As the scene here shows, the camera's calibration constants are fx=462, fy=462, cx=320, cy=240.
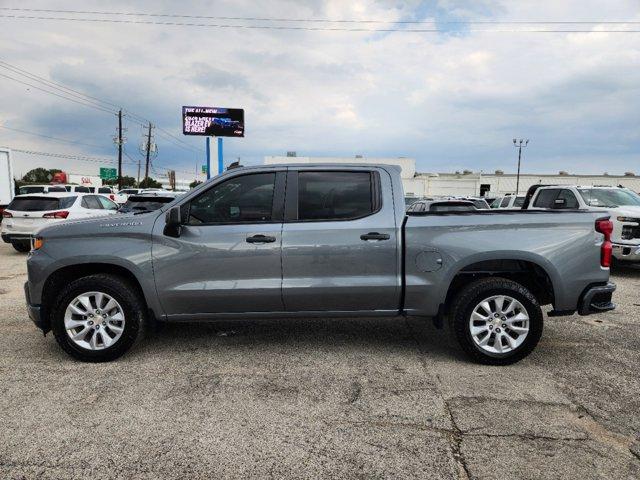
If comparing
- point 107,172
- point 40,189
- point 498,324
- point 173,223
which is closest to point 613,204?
point 498,324

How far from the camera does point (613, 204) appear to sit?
1009 centimetres

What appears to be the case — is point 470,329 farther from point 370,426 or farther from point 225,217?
point 225,217

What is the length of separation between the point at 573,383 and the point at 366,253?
6.82 feet

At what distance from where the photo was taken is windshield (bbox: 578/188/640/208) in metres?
10.2

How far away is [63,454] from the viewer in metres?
2.85

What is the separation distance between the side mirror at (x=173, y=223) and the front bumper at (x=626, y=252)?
8528 millimetres

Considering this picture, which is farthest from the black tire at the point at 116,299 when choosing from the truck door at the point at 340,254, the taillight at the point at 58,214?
the taillight at the point at 58,214

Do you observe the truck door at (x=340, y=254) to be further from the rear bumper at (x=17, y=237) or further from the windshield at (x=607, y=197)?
the rear bumper at (x=17, y=237)

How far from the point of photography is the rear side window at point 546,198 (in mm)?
11086

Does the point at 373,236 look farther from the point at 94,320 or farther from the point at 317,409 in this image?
the point at 94,320

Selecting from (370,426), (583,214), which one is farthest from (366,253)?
(583,214)

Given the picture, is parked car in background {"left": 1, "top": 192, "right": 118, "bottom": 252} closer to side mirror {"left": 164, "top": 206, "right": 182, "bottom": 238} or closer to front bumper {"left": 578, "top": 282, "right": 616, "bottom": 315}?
side mirror {"left": 164, "top": 206, "right": 182, "bottom": 238}

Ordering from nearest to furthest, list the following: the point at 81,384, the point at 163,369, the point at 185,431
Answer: the point at 185,431
the point at 81,384
the point at 163,369

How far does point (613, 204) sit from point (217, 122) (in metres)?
21.9
